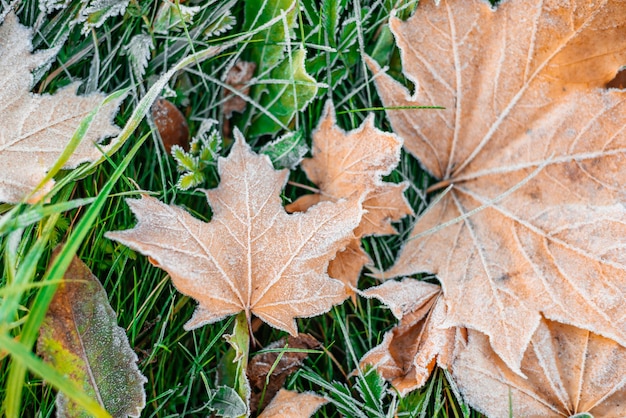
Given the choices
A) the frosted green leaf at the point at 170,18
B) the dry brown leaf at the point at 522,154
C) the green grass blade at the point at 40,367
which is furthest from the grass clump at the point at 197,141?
the green grass blade at the point at 40,367

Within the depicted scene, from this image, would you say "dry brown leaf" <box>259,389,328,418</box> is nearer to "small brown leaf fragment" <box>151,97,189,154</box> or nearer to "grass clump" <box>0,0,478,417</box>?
"grass clump" <box>0,0,478,417</box>

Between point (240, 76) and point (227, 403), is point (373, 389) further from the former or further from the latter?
point (240, 76)

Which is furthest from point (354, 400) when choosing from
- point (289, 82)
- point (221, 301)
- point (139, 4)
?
point (139, 4)

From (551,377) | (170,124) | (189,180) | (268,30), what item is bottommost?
(551,377)

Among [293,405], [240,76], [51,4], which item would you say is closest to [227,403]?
[293,405]

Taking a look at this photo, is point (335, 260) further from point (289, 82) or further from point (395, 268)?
point (289, 82)

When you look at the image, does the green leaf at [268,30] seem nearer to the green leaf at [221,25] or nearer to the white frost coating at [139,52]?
the green leaf at [221,25]

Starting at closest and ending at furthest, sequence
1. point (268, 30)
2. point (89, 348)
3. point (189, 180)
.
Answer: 1. point (89, 348)
2. point (189, 180)
3. point (268, 30)
